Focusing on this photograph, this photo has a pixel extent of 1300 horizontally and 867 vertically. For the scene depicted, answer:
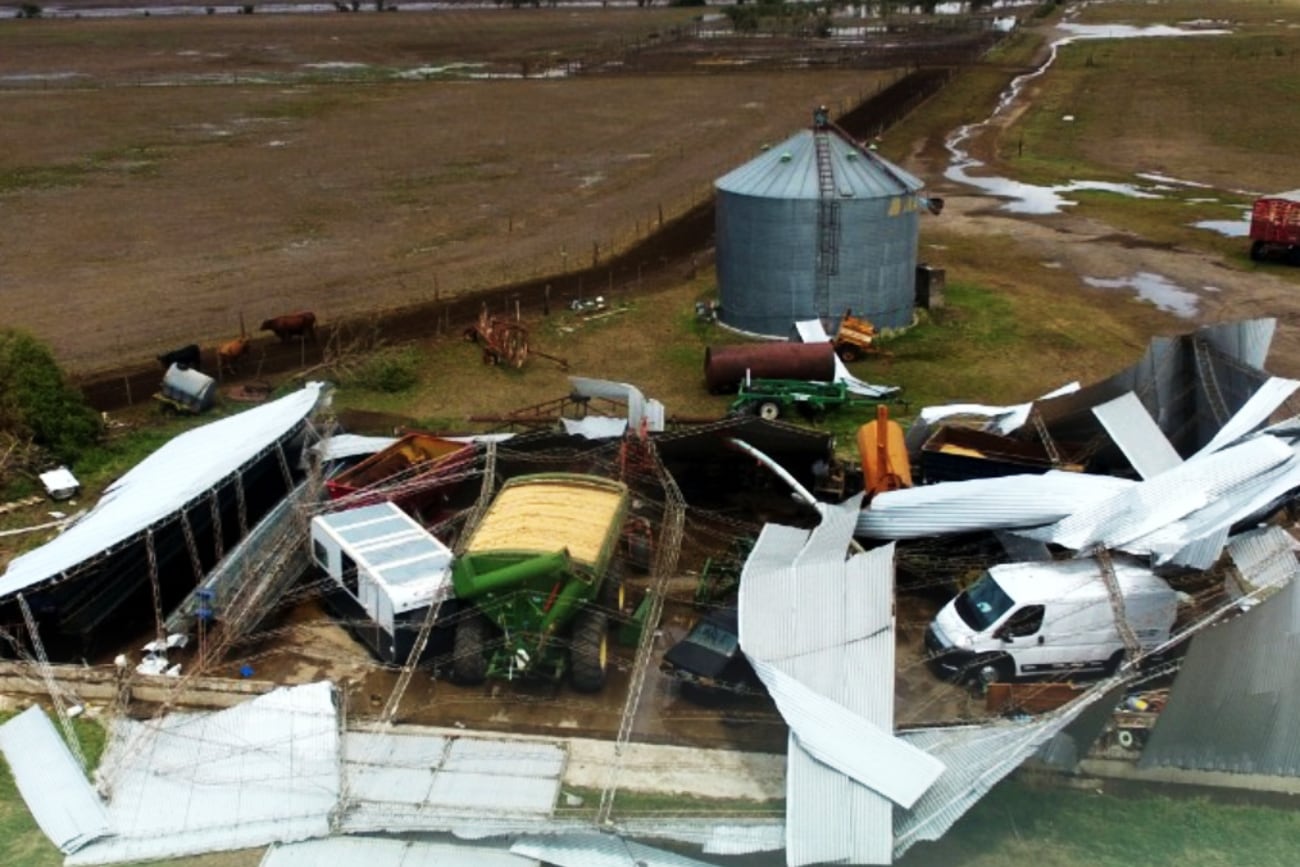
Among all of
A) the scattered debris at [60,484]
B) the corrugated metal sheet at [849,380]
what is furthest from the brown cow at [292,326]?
the corrugated metal sheet at [849,380]

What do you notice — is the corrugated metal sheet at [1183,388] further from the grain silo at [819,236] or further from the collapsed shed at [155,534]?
the collapsed shed at [155,534]

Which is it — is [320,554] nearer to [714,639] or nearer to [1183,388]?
[714,639]

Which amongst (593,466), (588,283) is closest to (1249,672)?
(593,466)

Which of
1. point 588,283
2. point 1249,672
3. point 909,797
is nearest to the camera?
point 909,797

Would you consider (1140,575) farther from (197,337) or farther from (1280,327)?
(197,337)

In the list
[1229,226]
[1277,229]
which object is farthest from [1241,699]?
[1229,226]

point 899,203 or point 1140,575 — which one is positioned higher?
point 899,203

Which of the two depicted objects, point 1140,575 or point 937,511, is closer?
point 1140,575
